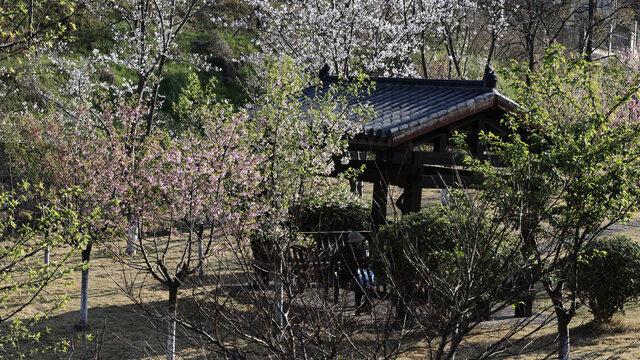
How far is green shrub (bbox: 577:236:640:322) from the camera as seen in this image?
824cm

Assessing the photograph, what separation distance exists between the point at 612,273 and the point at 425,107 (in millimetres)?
3587

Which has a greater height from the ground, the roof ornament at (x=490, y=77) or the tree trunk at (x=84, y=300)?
the roof ornament at (x=490, y=77)

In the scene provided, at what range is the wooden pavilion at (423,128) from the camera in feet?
29.3

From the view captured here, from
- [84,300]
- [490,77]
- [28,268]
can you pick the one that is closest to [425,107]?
[490,77]

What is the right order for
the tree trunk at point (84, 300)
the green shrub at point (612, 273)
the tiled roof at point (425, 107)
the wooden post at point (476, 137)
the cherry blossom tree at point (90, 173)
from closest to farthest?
the green shrub at point (612, 273) → the tiled roof at point (425, 107) → the wooden post at point (476, 137) → the cherry blossom tree at point (90, 173) → the tree trunk at point (84, 300)

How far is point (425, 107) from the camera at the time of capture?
961cm

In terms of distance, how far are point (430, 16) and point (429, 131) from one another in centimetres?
1421

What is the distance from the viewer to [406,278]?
27.1ft

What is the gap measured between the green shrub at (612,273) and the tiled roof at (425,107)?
2.47m

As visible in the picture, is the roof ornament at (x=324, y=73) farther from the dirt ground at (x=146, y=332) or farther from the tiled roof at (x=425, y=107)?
the dirt ground at (x=146, y=332)

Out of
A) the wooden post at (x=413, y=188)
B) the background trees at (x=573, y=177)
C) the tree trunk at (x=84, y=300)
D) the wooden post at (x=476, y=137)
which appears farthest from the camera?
the tree trunk at (x=84, y=300)

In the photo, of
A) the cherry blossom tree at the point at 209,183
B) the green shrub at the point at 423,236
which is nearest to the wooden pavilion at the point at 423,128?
the green shrub at the point at 423,236

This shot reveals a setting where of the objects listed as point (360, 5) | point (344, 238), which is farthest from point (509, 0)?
point (344, 238)

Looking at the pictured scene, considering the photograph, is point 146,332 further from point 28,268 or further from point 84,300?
point 28,268
